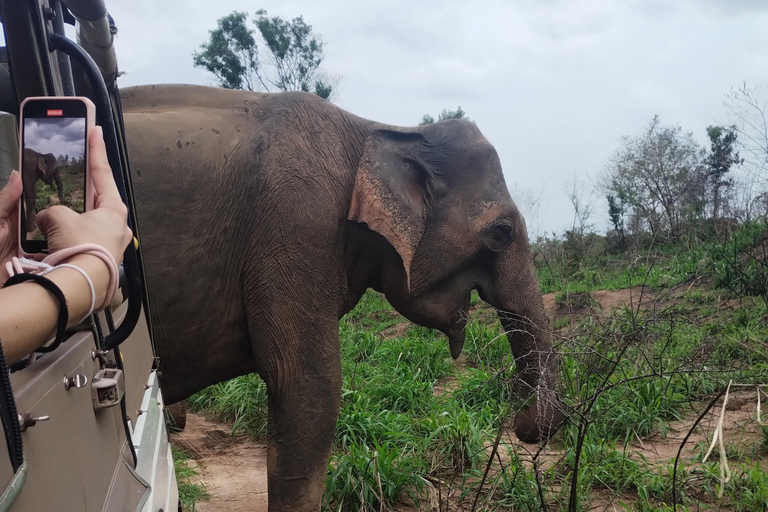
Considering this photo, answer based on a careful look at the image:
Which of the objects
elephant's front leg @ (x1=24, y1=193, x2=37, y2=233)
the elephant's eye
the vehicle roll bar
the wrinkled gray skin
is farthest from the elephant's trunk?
elephant's front leg @ (x1=24, y1=193, x2=37, y2=233)

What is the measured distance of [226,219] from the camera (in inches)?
125

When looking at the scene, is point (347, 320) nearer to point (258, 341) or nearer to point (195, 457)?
point (195, 457)

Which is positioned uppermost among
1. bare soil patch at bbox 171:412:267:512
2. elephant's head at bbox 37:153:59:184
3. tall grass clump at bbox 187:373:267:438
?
elephant's head at bbox 37:153:59:184

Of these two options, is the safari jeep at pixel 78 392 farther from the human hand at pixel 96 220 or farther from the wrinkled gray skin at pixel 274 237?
the wrinkled gray skin at pixel 274 237

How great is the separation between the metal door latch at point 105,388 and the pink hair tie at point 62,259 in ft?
0.91

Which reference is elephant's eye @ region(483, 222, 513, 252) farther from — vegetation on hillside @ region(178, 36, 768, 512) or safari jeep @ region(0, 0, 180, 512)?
safari jeep @ region(0, 0, 180, 512)

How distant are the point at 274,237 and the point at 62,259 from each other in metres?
2.19

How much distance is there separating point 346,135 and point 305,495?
1.87 metres

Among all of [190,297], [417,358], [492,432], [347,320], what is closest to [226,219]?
[190,297]

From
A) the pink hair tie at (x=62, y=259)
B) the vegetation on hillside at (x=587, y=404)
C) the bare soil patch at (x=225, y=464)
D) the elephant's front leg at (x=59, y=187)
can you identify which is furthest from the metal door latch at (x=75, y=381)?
the bare soil patch at (x=225, y=464)

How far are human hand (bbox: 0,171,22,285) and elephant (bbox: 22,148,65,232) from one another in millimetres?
31

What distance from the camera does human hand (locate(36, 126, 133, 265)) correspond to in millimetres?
1055

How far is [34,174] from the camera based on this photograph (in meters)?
1.26

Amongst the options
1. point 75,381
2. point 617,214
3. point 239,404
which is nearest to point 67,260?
point 75,381
